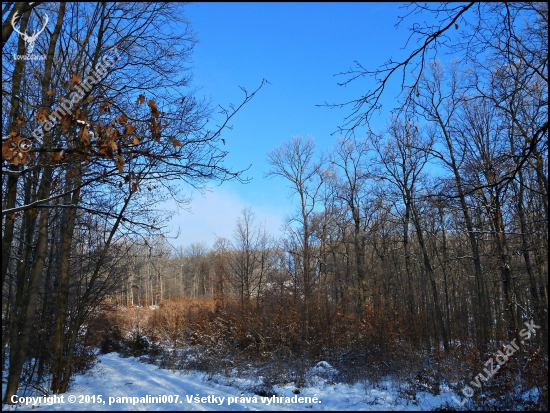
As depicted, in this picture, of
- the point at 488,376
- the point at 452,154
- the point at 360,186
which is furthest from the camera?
the point at 360,186

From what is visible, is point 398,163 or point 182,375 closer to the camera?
point 182,375

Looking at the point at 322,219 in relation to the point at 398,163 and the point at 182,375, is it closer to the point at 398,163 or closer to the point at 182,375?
the point at 398,163

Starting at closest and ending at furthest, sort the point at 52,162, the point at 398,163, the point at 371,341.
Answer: the point at 52,162 → the point at 371,341 → the point at 398,163

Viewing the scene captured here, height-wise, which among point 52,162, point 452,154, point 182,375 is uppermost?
point 452,154

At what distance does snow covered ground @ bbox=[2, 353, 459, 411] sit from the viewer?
267 inches

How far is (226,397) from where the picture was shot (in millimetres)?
8352

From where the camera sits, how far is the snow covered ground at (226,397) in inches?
267

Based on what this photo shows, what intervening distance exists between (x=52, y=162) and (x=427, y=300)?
23580 mm

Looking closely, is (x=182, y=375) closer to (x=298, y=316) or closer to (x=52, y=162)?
(x=298, y=316)

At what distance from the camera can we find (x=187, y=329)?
2175 cm

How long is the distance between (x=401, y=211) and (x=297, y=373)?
13073 millimetres

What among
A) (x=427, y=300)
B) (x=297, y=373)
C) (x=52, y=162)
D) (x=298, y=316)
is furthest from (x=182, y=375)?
(x=427, y=300)

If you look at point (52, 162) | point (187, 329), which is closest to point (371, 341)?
point (187, 329)

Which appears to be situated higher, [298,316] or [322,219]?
[322,219]
